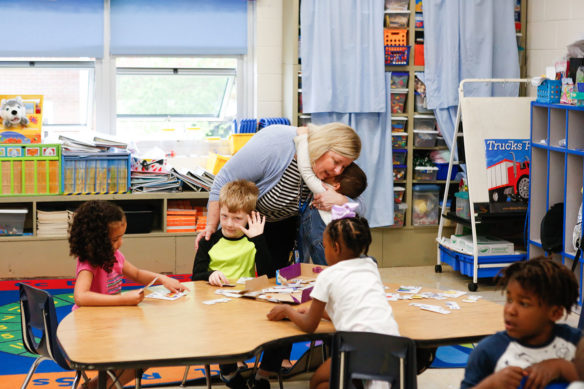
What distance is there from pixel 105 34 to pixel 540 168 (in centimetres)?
345

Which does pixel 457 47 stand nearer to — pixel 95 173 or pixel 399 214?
pixel 399 214

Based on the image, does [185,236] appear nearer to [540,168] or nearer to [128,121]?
[128,121]

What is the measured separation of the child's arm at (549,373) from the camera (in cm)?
196

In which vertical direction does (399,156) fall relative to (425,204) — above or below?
above

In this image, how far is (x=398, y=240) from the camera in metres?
6.44

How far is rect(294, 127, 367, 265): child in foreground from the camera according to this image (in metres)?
3.67

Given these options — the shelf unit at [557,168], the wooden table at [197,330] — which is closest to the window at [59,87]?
the shelf unit at [557,168]

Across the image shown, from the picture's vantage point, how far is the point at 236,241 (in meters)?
3.64

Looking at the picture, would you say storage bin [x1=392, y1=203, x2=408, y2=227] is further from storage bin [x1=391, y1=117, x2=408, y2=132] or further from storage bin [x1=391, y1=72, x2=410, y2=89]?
storage bin [x1=391, y1=72, x2=410, y2=89]

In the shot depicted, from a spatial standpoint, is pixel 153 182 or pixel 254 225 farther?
pixel 153 182

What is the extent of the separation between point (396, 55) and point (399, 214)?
1.25 m

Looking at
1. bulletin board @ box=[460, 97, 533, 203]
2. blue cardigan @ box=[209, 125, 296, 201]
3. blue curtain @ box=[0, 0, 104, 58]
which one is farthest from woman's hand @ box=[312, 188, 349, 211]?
blue curtain @ box=[0, 0, 104, 58]

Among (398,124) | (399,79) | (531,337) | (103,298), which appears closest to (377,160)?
(398,124)

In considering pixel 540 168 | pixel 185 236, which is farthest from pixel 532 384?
pixel 185 236
